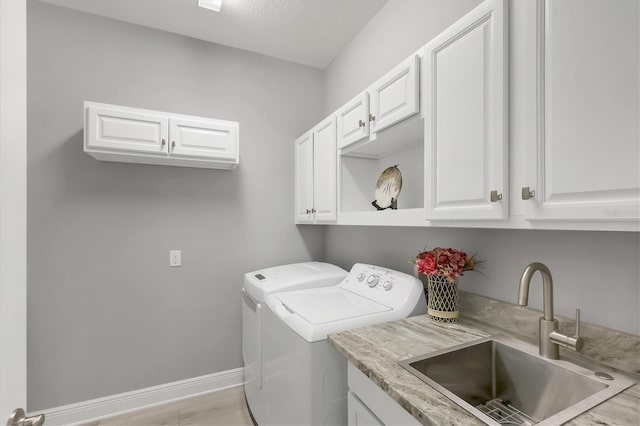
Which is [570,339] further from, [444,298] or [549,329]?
[444,298]

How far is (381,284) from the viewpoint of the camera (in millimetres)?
1578

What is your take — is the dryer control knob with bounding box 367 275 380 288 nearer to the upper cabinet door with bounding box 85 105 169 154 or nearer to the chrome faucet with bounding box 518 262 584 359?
the chrome faucet with bounding box 518 262 584 359

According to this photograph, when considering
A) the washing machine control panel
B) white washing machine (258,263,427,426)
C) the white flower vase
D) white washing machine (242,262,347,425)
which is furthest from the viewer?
white washing machine (242,262,347,425)

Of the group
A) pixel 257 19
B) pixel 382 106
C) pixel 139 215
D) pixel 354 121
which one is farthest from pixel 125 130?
pixel 382 106

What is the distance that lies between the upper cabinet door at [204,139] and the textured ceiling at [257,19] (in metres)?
0.74

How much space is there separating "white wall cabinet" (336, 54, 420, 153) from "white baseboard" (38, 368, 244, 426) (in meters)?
2.03

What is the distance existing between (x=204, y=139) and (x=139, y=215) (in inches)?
29.2

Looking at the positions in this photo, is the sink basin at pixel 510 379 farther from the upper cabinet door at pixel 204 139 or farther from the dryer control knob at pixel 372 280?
the upper cabinet door at pixel 204 139

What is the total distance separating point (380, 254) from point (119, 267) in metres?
1.85

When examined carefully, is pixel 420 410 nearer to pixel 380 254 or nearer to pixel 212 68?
pixel 380 254

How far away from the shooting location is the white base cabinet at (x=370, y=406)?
84 centimetres

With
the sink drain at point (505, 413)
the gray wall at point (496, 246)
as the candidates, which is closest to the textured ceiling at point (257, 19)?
the gray wall at point (496, 246)

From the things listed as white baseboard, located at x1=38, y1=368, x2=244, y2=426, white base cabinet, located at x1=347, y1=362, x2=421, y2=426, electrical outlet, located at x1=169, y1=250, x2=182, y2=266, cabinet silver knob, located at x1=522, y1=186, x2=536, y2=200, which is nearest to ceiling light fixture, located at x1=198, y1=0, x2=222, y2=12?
electrical outlet, located at x1=169, y1=250, x2=182, y2=266

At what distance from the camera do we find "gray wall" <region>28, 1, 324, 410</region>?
189cm
